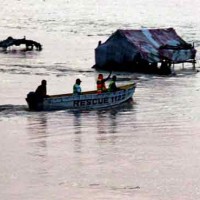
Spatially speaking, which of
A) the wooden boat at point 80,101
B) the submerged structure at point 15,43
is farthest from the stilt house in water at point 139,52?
the wooden boat at point 80,101

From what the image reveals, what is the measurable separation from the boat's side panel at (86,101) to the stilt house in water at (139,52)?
13711 mm

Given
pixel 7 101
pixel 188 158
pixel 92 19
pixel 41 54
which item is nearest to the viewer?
pixel 188 158

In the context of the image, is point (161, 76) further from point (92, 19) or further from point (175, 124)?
point (92, 19)

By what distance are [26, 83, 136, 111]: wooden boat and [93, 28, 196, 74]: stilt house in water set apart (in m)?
13.7

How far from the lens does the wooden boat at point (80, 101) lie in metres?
39.2

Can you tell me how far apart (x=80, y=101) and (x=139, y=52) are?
53.3 feet

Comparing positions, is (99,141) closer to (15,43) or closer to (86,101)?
(86,101)

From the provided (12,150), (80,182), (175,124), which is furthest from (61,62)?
(80,182)

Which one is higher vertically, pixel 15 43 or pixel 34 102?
pixel 15 43

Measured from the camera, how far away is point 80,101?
132 feet

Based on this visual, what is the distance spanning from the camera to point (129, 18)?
412 ft

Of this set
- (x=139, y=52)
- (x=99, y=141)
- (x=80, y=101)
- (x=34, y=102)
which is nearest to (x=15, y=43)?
(x=139, y=52)

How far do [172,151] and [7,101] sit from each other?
12.9m

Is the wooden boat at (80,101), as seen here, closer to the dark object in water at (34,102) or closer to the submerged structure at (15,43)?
the dark object in water at (34,102)
